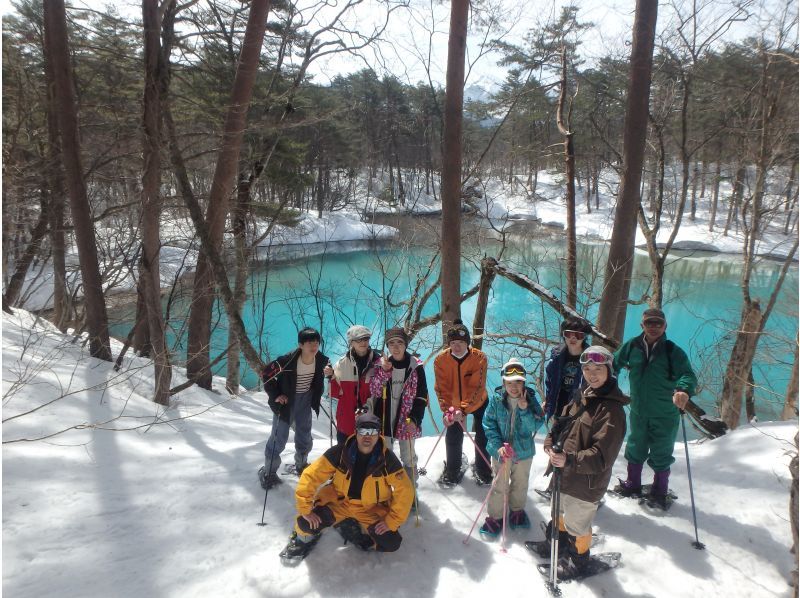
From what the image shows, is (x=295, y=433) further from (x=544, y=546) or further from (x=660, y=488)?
(x=660, y=488)

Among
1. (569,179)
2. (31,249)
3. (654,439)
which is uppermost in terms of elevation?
(569,179)

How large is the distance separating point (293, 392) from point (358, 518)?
3.84 ft

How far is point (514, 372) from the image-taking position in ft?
10.9

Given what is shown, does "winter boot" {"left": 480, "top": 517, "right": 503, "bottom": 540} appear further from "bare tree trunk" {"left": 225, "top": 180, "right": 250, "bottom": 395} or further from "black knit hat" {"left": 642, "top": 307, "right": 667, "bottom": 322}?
"bare tree trunk" {"left": 225, "top": 180, "right": 250, "bottom": 395}

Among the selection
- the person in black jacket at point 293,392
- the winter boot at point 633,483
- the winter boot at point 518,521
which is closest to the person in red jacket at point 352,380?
the person in black jacket at point 293,392

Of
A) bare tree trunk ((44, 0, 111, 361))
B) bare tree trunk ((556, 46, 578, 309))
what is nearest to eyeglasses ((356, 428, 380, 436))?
bare tree trunk ((556, 46, 578, 309))

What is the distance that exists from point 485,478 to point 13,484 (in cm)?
374

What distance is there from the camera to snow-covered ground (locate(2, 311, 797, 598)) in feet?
9.53

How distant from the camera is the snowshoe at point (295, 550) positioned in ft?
10.2

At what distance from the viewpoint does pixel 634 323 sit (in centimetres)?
1983

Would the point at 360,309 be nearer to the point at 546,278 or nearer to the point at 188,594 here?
the point at 546,278

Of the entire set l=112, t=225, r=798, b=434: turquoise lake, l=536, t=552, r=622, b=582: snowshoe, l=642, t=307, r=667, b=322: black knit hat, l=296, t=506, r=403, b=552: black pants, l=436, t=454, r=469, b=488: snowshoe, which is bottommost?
l=112, t=225, r=798, b=434: turquoise lake

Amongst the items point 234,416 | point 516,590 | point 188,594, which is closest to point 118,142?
point 234,416

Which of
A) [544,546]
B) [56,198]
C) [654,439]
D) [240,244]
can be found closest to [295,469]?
[544,546]
